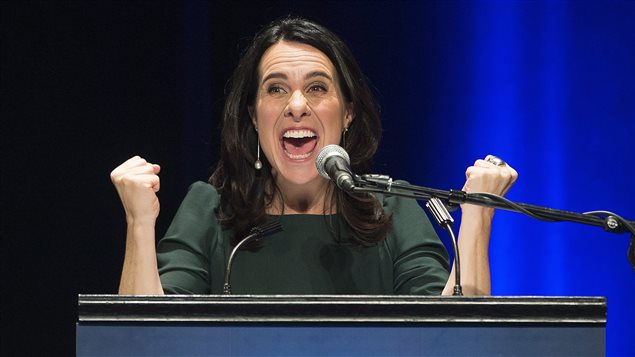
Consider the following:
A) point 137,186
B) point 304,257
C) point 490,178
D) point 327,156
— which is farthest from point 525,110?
point 327,156

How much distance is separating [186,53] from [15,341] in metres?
1.15

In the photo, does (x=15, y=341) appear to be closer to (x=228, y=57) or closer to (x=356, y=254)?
(x=228, y=57)

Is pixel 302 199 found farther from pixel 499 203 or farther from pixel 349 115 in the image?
pixel 499 203

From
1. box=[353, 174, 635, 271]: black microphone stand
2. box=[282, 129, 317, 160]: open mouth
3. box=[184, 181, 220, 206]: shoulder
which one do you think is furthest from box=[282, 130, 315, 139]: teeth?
box=[353, 174, 635, 271]: black microphone stand

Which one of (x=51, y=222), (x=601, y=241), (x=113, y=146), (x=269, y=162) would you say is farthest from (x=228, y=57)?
(x=601, y=241)

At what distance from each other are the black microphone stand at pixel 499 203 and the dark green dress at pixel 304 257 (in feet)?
2.67

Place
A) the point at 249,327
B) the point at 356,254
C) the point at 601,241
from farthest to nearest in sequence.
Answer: the point at 601,241 → the point at 356,254 → the point at 249,327

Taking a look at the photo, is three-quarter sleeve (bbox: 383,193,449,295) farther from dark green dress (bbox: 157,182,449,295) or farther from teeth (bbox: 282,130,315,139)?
teeth (bbox: 282,130,315,139)

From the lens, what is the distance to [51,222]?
3502mm

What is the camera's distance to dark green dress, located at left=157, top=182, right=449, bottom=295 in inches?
91.9

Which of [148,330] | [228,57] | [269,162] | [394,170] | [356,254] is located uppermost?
[228,57]

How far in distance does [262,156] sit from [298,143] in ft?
0.46

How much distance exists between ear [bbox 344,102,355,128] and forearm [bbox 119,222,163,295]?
1.98ft

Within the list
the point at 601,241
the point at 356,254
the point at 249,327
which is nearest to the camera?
the point at 249,327
